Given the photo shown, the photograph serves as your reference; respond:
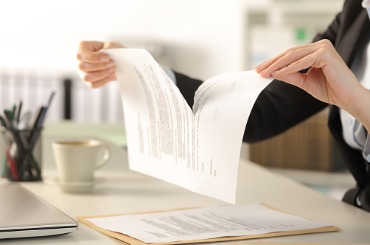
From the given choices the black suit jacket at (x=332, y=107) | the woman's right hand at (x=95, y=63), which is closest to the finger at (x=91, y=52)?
the woman's right hand at (x=95, y=63)

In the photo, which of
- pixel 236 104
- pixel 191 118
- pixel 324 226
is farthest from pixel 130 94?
pixel 324 226

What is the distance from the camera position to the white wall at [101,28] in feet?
20.0

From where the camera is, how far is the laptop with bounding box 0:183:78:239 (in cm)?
99

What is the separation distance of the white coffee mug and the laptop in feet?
0.85

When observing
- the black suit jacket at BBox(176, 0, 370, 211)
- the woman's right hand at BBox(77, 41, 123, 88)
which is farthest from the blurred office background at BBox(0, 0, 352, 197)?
the woman's right hand at BBox(77, 41, 123, 88)

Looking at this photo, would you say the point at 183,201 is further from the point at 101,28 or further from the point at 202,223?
the point at 101,28

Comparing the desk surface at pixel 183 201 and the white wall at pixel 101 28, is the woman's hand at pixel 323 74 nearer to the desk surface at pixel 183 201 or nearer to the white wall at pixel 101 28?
the desk surface at pixel 183 201

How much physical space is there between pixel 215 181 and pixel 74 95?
5268mm

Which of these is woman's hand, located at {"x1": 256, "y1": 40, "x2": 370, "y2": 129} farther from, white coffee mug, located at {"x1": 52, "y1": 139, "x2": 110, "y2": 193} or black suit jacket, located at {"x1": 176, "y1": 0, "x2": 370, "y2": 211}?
white coffee mug, located at {"x1": 52, "y1": 139, "x2": 110, "y2": 193}

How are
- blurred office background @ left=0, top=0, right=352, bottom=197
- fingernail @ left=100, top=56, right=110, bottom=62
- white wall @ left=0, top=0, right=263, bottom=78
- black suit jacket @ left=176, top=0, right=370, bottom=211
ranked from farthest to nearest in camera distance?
white wall @ left=0, top=0, right=263, bottom=78
blurred office background @ left=0, top=0, right=352, bottom=197
black suit jacket @ left=176, top=0, right=370, bottom=211
fingernail @ left=100, top=56, right=110, bottom=62

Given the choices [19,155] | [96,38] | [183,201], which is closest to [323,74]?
[183,201]

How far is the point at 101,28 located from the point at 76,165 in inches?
194

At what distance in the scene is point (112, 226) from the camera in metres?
1.09

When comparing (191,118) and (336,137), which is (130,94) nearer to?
(191,118)
